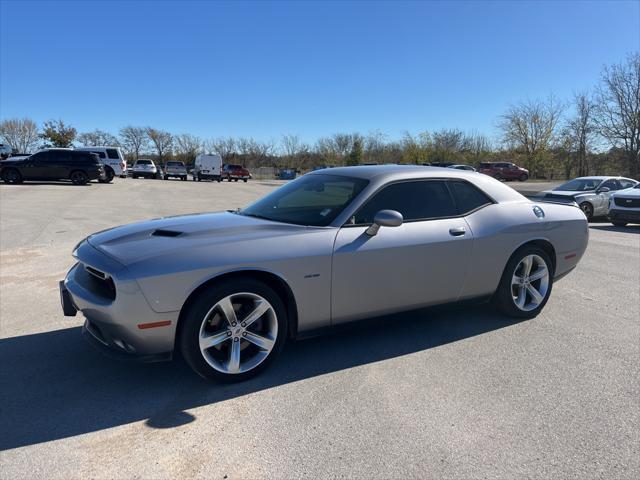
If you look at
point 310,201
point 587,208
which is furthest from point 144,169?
point 310,201

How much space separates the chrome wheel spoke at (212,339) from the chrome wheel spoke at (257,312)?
163 millimetres

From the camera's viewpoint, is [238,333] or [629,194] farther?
[629,194]

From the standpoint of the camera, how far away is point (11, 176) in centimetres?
2259

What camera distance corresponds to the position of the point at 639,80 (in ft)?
119

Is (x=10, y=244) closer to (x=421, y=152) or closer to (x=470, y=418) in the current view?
(x=470, y=418)

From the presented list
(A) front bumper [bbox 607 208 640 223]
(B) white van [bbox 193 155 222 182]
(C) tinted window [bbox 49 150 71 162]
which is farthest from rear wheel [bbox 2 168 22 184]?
(A) front bumper [bbox 607 208 640 223]

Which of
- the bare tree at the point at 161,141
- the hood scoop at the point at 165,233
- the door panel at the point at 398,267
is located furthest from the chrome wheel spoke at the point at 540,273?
the bare tree at the point at 161,141

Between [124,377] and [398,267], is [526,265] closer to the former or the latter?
[398,267]

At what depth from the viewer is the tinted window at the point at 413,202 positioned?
3.72m

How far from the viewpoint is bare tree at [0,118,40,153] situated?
266ft

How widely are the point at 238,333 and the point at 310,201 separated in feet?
4.71

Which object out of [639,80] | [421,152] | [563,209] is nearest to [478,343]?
[563,209]

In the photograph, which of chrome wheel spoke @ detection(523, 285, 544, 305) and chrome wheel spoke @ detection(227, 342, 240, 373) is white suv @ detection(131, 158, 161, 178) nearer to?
chrome wheel spoke @ detection(523, 285, 544, 305)

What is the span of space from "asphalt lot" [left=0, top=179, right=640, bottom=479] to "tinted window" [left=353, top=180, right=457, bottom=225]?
0.87m
